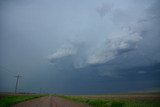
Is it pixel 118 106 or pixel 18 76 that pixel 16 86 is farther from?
pixel 118 106

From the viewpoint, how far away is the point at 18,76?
8144 centimetres

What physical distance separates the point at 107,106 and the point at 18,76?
54.7 metres

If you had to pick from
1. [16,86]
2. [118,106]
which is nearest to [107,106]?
[118,106]

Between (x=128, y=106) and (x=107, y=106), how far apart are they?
16.4 feet

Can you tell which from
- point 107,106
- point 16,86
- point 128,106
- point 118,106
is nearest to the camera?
point 128,106

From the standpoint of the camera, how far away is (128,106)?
2700cm

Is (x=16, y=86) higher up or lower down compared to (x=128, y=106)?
higher up

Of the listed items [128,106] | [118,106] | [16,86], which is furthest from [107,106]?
[16,86]

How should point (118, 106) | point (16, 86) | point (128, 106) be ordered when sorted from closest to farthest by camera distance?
1. point (128, 106)
2. point (118, 106)
3. point (16, 86)

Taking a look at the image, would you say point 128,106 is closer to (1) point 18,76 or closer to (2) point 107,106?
(2) point 107,106

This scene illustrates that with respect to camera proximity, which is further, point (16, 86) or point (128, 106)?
point (16, 86)

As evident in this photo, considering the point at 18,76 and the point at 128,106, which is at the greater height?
the point at 18,76

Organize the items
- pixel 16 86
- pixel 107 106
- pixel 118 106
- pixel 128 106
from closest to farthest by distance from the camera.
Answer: pixel 128 106 → pixel 118 106 → pixel 107 106 → pixel 16 86

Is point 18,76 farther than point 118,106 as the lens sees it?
Yes
